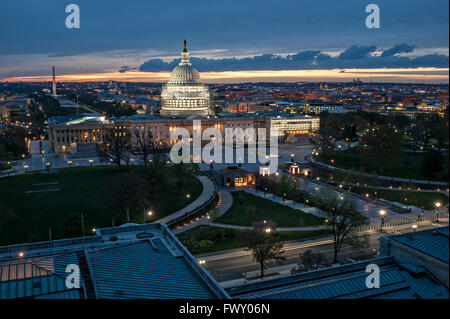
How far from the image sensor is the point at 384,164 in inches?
2904

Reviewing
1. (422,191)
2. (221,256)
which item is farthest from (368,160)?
(221,256)

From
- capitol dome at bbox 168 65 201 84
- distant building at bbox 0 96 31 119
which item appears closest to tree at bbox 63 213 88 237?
capitol dome at bbox 168 65 201 84

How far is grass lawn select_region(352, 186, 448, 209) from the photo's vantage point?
2050 inches

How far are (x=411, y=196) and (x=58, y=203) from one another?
46.5 metres

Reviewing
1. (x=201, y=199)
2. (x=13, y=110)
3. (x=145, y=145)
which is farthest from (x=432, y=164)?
(x=13, y=110)

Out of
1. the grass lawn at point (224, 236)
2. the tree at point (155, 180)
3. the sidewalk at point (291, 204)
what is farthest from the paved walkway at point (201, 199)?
the sidewalk at point (291, 204)

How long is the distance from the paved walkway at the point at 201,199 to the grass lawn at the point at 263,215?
410 centimetres

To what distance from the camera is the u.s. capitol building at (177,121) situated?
10375 centimetres

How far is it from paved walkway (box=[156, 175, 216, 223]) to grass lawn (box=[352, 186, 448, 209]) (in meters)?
22.3

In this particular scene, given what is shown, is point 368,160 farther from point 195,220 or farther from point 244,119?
point 244,119

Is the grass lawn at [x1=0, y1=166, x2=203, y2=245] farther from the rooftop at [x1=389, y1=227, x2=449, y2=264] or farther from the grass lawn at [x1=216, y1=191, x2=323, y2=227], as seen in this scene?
the rooftop at [x1=389, y1=227, x2=449, y2=264]

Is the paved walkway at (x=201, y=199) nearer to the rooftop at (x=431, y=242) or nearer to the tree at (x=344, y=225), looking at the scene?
the tree at (x=344, y=225)

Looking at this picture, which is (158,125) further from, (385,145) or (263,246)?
(263,246)

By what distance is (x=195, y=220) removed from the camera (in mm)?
46844
